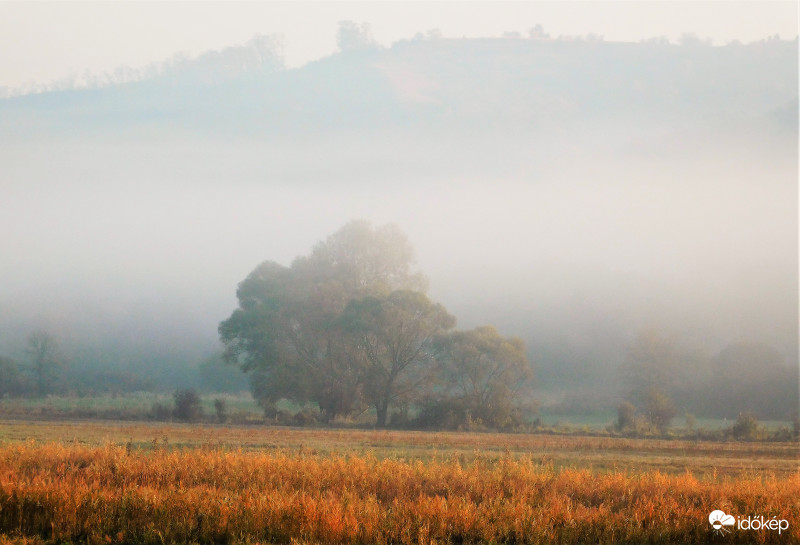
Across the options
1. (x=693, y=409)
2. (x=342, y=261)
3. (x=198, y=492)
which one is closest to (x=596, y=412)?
(x=693, y=409)

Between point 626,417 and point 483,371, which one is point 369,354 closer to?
point 483,371

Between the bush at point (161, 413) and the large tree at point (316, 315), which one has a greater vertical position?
the large tree at point (316, 315)

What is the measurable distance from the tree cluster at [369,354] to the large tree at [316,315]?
0.09 m

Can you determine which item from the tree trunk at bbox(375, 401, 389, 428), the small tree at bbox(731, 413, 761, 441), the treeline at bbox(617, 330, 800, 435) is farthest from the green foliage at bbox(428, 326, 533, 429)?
the small tree at bbox(731, 413, 761, 441)

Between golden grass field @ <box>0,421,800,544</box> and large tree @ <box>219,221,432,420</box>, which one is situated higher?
large tree @ <box>219,221,432,420</box>

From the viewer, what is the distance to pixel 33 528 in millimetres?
12547

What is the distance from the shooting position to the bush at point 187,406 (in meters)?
52.7

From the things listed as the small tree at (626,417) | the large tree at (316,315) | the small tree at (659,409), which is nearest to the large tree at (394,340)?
the large tree at (316,315)

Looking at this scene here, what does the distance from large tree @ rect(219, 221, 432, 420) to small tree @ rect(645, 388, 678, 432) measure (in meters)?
23.2

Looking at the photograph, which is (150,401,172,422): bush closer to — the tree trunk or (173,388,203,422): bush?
(173,388,203,422): bush

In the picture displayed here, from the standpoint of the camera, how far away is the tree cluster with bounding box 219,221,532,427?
5700cm

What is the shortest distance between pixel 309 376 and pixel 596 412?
103 ft

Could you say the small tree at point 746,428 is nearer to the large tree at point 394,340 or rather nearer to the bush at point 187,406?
the large tree at point 394,340

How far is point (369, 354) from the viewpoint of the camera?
59.1 metres
